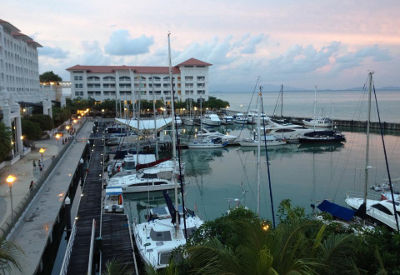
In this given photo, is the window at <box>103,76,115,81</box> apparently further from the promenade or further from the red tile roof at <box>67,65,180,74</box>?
the promenade

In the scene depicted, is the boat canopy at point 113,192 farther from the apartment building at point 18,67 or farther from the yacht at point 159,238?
the apartment building at point 18,67

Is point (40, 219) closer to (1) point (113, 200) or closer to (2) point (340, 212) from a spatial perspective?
(1) point (113, 200)

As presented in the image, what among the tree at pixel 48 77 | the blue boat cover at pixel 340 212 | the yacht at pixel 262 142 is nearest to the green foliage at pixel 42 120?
the yacht at pixel 262 142

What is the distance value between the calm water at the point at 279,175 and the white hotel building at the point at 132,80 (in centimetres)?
5658

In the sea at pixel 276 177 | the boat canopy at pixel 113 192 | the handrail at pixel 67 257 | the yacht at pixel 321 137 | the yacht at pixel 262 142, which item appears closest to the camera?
the handrail at pixel 67 257

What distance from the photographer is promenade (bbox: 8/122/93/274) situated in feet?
50.5

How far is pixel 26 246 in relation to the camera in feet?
54.0

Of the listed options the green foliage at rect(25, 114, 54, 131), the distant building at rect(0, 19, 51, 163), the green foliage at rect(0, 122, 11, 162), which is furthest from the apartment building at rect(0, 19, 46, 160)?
the green foliage at rect(0, 122, 11, 162)

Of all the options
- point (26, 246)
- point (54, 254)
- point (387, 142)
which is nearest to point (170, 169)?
point (54, 254)

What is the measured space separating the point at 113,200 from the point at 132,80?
8102cm

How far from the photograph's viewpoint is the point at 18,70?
67688 mm

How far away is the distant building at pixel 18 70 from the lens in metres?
55.2

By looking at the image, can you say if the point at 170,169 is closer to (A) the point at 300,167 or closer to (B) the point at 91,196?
(B) the point at 91,196

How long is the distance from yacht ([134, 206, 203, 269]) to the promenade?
4.75m
